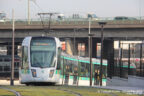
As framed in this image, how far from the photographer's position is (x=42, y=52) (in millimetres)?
31297

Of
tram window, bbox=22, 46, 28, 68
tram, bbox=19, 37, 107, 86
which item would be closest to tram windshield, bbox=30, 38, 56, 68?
tram, bbox=19, 37, 107, 86

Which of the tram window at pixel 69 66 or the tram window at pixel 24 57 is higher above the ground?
the tram window at pixel 24 57

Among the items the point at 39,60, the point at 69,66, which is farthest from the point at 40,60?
the point at 69,66

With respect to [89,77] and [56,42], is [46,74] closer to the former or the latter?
[56,42]

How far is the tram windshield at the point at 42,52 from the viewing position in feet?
102

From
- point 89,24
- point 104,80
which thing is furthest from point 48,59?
point 89,24

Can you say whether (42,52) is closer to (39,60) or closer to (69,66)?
(39,60)

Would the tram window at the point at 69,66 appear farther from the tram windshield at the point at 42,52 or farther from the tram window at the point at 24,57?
the tram window at the point at 24,57

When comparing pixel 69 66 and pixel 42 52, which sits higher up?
pixel 42 52

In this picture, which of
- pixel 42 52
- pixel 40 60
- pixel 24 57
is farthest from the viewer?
pixel 24 57

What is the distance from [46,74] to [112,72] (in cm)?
1919

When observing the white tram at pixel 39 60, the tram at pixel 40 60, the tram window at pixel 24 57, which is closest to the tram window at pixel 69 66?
the tram at pixel 40 60

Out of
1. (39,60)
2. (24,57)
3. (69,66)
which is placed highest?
(24,57)

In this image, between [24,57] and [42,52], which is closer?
[42,52]
